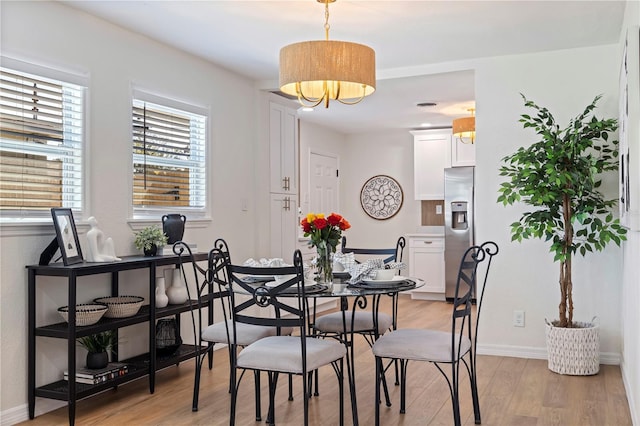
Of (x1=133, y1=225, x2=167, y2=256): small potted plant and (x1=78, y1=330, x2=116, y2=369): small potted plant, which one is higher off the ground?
(x1=133, y1=225, x2=167, y2=256): small potted plant

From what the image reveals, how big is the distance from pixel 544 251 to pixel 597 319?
63 cm

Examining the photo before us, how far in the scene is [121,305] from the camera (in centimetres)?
359

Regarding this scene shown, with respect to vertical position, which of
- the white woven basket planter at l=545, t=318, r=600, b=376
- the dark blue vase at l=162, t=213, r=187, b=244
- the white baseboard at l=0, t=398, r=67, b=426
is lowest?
the white baseboard at l=0, t=398, r=67, b=426

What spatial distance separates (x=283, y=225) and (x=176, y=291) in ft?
6.09

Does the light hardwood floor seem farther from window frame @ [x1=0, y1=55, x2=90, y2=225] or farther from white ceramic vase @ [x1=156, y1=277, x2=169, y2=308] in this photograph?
window frame @ [x1=0, y1=55, x2=90, y2=225]

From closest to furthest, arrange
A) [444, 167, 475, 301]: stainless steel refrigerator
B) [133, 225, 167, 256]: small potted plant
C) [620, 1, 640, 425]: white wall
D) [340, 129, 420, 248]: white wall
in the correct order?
[620, 1, 640, 425]: white wall < [133, 225, 167, 256]: small potted plant < [444, 167, 475, 301]: stainless steel refrigerator < [340, 129, 420, 248]: white wall

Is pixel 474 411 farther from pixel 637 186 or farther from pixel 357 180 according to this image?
pixel 357 180

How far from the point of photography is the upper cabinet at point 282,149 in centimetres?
571

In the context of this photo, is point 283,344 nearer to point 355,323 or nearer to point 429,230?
point 355,323

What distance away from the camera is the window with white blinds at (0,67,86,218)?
10.7 ft

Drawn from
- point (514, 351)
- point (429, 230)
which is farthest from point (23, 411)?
point (429, 230)

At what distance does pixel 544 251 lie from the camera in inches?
184

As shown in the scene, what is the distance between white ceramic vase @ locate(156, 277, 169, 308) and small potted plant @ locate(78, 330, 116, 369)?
41cm

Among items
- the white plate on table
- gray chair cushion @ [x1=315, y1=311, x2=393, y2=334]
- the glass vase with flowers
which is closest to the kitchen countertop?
gray chair cushion @ [x1=315, y1=311, x2=393, y2=334]
